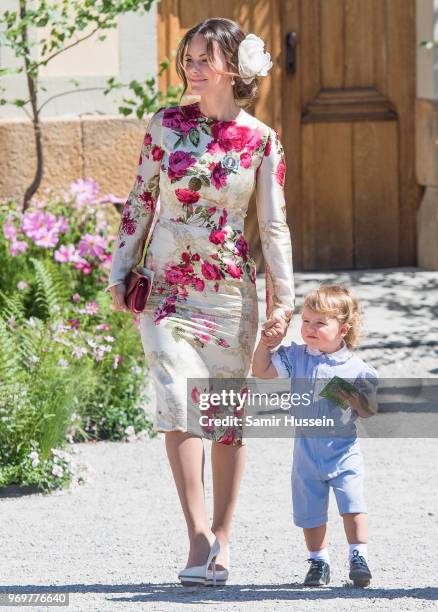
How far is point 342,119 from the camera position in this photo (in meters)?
9.30

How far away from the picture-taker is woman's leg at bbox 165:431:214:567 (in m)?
4.29

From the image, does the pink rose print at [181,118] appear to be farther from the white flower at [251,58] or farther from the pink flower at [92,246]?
the pink flower at [92,246]

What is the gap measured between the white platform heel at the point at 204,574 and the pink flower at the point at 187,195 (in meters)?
1.03

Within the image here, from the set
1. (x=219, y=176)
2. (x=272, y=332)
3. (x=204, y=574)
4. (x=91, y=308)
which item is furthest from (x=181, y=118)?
(x=91, y=308)

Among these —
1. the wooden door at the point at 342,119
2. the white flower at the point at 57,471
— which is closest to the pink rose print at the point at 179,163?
the white flower at the point at 57,471

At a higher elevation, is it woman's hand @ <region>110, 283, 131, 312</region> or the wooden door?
the wooden door

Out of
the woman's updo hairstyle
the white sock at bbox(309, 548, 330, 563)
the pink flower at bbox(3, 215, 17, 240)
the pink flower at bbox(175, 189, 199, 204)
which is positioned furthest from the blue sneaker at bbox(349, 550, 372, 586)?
the pink flower at bbox(3, 215, 17, 240)

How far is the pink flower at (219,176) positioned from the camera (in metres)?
4.42

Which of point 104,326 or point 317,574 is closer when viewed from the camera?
point 317,574

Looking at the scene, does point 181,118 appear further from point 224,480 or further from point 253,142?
point 224,480

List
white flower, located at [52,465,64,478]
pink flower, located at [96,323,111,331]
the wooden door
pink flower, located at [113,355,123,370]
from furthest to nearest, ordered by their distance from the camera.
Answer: the wooden door < pink flower, located at [96,323,111,331] < pink flower, located at [113,355,123,370] < white flower, located at [52,465,64,478]

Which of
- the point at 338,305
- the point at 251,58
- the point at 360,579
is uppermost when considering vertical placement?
the point at 251,58

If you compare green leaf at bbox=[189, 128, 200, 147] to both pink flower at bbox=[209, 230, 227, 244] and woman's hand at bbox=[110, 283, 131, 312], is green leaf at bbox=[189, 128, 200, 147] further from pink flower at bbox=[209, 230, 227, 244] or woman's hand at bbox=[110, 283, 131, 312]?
woman's hand at bbox=[110, 283, 131, 312]

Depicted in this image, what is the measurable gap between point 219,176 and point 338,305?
21.1 inches
